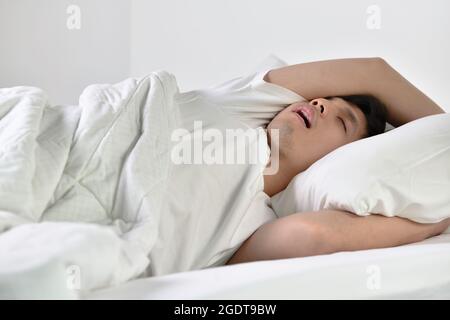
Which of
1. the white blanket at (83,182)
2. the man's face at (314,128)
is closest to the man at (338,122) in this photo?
the man's face at (314,128)

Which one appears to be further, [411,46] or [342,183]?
[411,46]

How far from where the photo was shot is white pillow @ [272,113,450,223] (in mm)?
1192

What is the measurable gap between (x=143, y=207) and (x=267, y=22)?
49.9 inches

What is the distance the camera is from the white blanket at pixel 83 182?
2.65ft

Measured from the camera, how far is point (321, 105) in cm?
156

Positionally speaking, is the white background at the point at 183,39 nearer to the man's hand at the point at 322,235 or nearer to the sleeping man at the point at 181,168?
the sleeping man at the point at 181,168

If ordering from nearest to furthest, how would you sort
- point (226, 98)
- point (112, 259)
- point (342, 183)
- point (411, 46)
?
1. point (112, 259)
2. point (342, 183)
3. point (226, 98)
4. point (411, 46)

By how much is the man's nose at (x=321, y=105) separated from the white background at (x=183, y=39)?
579mm

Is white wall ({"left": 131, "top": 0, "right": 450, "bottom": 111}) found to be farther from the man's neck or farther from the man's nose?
the man's neck

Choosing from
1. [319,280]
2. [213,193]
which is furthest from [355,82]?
[319,280]

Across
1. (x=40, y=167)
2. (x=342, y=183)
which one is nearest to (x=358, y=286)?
(x=342, y=183)

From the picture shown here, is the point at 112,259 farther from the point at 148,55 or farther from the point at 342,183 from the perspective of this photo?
the point at 148,55

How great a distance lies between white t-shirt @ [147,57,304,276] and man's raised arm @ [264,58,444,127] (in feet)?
0.25

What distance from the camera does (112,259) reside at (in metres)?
0.84
